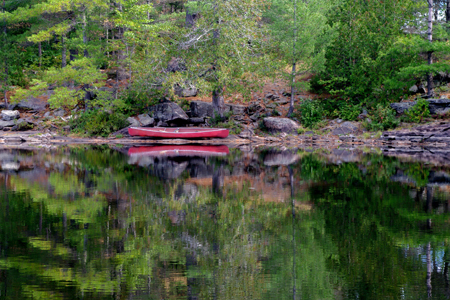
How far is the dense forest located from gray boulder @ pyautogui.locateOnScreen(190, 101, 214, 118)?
0.70 metres

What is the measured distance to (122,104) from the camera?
31.1 metres

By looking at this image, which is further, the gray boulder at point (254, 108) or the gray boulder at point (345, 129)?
the gray boulder at point (254, 108)

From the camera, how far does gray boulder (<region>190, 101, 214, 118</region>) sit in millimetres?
31625

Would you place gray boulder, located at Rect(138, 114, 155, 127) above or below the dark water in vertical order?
above

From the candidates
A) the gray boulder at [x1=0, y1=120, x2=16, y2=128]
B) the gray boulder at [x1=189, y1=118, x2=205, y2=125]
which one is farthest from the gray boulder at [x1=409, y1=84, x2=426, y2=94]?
the gray boulder at [x1=0, y1=120, x2=16, y2=128]

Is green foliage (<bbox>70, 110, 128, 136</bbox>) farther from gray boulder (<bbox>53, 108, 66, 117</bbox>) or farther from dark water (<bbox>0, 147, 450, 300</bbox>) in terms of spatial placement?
dark water (<bbox>0, 147, 450, 300</bbox>)

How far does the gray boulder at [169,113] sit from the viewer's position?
101ft

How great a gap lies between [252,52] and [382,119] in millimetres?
9451

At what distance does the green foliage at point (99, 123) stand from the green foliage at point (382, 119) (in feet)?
54.2

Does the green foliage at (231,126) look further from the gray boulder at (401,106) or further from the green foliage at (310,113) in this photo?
the gray boulder at (401,106)

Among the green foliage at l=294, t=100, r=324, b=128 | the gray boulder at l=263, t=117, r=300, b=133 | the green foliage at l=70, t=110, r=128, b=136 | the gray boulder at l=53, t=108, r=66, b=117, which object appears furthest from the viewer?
the gray boulder at l=53, t=108, r=66, b=117

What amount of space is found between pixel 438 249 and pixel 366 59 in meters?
26.0

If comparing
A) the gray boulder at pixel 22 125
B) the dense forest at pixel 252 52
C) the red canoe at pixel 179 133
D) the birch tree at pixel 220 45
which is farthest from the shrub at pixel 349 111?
the gray boulder at pixel 22 125

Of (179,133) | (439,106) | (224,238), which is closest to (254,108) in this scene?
(179,133)
